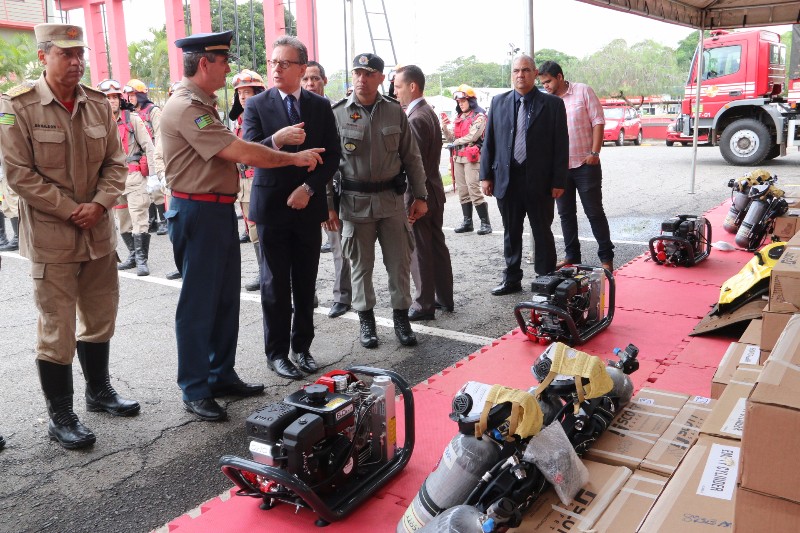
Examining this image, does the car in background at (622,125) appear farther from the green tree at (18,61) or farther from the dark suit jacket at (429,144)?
the dark suit jacket at (429,144)

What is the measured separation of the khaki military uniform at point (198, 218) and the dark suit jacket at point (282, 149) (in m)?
0.35

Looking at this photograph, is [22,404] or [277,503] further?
[22,404]

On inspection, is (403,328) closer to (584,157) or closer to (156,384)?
(156,384)

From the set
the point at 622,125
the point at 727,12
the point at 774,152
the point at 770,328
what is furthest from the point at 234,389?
the point at 622,125

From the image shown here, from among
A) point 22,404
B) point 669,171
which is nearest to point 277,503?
point 22,404

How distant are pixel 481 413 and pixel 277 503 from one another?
3.47 feet

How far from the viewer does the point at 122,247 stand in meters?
9.53

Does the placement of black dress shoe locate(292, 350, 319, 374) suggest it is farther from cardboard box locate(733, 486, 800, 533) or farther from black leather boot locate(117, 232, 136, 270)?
black leather boot locate(117, 232, 136, 270)

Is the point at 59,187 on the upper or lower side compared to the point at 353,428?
upper

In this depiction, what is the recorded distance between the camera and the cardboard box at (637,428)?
110 inches

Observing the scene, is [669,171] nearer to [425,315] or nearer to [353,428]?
[425,315]

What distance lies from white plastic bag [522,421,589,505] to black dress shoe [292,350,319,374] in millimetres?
2310

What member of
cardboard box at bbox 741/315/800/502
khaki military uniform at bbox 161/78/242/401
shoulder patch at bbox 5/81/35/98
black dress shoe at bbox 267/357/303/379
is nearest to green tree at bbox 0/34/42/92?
shoulder patch at bbox 5/81/35/98

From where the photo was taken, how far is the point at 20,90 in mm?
3428
